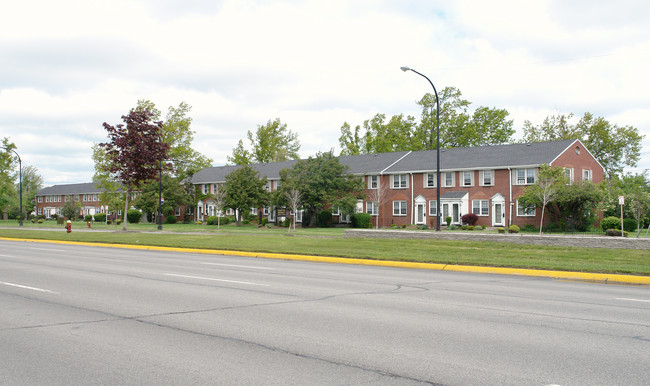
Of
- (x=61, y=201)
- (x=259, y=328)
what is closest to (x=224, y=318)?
(x=259, y=328)

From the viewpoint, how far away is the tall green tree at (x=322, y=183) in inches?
2039

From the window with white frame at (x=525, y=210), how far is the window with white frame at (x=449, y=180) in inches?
279

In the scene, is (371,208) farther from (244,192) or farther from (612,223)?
(612,223)

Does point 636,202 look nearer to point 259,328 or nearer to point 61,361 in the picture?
point 259,328

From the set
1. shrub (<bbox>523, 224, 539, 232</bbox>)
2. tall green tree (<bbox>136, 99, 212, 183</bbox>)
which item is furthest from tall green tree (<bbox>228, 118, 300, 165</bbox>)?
shrub (<bbox>523, 224, 539, 232</bbox>)

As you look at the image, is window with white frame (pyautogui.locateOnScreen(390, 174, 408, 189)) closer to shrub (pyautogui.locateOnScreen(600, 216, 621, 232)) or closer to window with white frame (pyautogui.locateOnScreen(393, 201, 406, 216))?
window with white frame (pyautogui.locateOnScreen(393, 201, 406, 216))

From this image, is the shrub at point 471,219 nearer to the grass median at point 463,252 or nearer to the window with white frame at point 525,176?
the window with white frame at point 525,176

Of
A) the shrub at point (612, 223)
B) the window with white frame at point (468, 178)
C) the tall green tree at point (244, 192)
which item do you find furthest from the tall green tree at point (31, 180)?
the shrub at point (612, 223)

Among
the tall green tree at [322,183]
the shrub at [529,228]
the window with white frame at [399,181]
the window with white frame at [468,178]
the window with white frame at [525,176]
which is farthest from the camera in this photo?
the window with white frame at [399,181]

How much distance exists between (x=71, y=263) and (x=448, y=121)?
216 feet

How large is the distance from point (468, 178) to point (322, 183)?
14226mm

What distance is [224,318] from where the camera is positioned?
8.22 metres

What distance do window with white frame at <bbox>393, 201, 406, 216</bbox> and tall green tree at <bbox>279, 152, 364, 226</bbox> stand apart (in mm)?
3938

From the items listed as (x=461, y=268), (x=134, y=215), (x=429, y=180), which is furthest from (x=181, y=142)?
(x=461, y=268)
